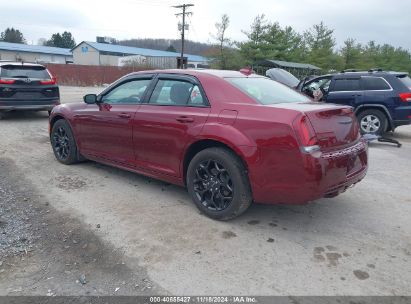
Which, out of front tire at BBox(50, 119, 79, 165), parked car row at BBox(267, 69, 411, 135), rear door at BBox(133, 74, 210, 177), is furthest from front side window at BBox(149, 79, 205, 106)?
parked car row at BBox(267, 69, 411, 135)

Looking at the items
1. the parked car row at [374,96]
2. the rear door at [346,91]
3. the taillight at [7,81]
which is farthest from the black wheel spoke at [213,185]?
the taillight at [7,81]

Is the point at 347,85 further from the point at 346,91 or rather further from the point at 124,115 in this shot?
the point at 124,115

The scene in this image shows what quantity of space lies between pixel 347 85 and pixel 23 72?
8568mm

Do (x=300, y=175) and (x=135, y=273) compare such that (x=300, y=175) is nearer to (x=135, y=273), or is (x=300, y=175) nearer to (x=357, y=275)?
(x=357, y=275)

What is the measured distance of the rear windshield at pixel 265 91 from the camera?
13.5ft

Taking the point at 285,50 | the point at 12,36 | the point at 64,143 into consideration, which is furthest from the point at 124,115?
the point at 12,36

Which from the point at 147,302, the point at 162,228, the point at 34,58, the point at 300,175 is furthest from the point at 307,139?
the point at 34,58

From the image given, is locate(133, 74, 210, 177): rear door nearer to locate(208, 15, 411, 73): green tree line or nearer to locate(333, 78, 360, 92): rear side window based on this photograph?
locate(333, 78, 360, 92): rear side window

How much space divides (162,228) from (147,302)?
1.19 meters

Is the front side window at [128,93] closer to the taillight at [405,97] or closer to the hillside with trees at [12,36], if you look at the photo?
the taillight at [405,97]

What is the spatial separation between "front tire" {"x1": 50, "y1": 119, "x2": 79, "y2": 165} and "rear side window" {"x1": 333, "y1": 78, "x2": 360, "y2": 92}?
6.90 meters

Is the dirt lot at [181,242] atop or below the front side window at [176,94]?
below

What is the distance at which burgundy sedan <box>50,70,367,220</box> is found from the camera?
3.53 metres

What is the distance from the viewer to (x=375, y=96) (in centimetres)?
920
